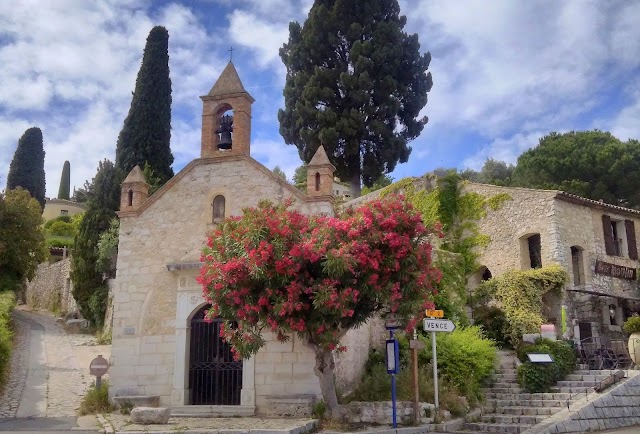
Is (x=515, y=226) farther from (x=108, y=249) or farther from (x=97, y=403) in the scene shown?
(x=108, y=249)

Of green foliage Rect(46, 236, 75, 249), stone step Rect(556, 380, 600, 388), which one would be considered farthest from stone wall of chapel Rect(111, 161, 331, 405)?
green foliage Rect(46, 236, 75, 249)

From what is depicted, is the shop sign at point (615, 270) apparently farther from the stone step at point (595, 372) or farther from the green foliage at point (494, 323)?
the stone step at point (595, 372)

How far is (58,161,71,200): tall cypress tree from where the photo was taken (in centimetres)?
7331

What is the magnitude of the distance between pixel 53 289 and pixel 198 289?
26.6 meters

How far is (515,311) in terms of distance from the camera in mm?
21375

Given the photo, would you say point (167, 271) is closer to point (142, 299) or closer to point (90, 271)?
point (142, 299)

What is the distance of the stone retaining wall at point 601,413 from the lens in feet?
44.9

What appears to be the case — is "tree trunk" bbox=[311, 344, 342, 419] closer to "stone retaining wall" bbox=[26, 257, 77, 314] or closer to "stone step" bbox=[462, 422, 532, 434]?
"stone step" bbox=[462, 422, 532, 434]

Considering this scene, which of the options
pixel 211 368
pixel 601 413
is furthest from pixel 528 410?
pixel 211 368

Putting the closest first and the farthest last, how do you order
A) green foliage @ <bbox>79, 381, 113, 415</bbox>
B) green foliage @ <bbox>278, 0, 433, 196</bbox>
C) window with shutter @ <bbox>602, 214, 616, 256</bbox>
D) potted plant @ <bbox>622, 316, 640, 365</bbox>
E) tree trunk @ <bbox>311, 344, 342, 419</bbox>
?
tree trunk @ <bbox>311, 344, 342, 419</bbox> → green foliage @ <bbox>79, 381, 113, 415</bbox> → potted plant @ <bbox>622, 316, 640, 365</bbox> → window with shutter @ <bbox>602, 214, 616, 256</bbox> → green foliage @ <bbox>278, 0, 433, 196</bbox>

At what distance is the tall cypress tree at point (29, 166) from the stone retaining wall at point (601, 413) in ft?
159

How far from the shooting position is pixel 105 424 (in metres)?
12.7

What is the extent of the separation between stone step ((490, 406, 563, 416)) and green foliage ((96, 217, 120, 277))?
725 inches

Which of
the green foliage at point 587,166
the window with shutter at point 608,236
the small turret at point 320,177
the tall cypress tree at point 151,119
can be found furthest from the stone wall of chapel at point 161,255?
the green foliage at point 587,166
